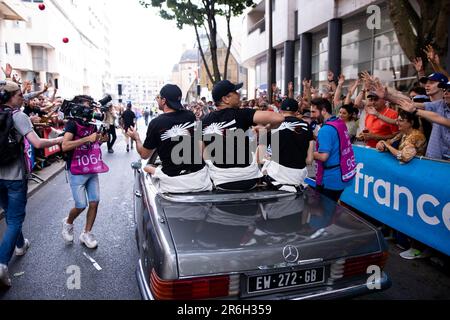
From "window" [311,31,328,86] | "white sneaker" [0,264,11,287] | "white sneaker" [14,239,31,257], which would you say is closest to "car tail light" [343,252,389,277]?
"white sneaker" [0,264,11,287]

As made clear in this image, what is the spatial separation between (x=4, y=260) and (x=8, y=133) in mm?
1199

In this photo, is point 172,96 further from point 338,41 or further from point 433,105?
point 338,41

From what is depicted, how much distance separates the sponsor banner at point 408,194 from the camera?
385 centimetres

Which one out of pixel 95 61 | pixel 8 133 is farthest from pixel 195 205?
pixel 95 61

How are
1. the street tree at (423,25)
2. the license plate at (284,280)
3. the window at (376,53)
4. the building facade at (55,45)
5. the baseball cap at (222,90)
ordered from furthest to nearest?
the building facade at (55,45) < the window at (376,53) < the street tree at (423,25) < the baseball cap at (222,90) < the license plate at (284,280)

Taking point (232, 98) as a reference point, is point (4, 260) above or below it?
below

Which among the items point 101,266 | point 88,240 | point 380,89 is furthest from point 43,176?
point 380,89

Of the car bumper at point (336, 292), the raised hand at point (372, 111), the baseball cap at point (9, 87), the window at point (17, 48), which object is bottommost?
the car bumper at point (336, 292)

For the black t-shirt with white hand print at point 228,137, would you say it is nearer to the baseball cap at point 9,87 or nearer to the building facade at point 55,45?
the baseball cap at point 9,87

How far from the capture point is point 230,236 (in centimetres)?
251

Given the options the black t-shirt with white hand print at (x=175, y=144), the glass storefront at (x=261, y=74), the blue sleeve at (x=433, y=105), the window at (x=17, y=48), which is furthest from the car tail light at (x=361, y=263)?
the window at (x=17, y=48)

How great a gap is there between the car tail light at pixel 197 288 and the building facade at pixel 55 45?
823 inches

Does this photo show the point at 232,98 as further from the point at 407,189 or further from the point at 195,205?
the point at 407,189

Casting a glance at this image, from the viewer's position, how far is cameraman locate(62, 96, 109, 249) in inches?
166
